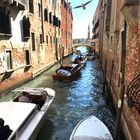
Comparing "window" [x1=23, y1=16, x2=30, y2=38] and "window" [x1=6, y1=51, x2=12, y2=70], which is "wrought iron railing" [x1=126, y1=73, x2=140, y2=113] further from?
"window" [x1=23, y1=16, x2=30, y2=38]

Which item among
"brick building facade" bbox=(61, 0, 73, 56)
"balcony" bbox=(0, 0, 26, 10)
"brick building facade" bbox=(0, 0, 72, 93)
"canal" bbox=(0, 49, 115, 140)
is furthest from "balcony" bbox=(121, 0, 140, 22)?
"brick building facade" bbox=(61, 0, 73, 56)

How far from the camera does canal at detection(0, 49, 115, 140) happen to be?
5.98 m

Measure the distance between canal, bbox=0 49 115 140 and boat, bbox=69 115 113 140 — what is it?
Answer: 33.3 inches

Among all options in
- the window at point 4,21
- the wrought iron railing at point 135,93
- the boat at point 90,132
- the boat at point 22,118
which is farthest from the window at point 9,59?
the wrought iron railing at point 135,93

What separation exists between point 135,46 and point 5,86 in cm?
601

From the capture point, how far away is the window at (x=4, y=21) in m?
8.88

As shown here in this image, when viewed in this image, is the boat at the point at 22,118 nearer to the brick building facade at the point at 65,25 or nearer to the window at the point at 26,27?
the window at the point at 26,27

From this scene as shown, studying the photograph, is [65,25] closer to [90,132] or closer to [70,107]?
[70,107]

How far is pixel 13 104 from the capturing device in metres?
5.18

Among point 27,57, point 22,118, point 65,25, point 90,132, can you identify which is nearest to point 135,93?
point 90,132

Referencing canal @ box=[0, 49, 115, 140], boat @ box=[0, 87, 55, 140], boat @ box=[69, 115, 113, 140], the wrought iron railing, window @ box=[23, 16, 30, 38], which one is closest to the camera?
the wrought iron railing

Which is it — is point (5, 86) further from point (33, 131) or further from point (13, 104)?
point (33, 131)

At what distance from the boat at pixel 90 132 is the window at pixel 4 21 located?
18.9ft

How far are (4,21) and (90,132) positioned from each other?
6.43 meters
